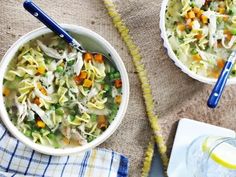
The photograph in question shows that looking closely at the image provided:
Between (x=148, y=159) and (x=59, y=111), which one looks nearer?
(x=59, y=111)

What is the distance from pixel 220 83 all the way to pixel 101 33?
1.21ft

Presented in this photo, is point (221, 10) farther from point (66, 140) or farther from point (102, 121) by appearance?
point (66, 140)

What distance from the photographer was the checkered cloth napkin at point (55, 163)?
1551mm

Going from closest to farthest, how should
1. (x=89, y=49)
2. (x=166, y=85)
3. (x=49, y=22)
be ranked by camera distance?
(x=49, y=22), (x=89, y=49), (x=166, y=85)

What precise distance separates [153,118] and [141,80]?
114 millimetres

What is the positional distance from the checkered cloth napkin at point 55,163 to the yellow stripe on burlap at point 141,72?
0.11m

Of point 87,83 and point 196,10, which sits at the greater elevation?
point 196,10

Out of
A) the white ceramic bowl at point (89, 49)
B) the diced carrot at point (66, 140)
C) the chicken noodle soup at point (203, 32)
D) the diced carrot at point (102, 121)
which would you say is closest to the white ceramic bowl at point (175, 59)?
the chicken noodle soup at point (203, 32)

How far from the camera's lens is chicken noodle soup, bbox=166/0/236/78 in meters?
1.53

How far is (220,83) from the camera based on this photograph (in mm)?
1466

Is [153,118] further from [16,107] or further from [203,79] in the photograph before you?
[16,107]

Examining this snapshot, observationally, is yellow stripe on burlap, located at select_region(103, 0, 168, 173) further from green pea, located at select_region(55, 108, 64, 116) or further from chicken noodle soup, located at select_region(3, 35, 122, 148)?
green pea, located at select_region(55, 108, 64, 116)

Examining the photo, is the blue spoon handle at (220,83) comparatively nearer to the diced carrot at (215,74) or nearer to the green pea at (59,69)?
the diced carrot at (215,74)

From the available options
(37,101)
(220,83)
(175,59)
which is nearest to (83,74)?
(37,101)
